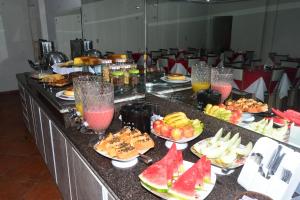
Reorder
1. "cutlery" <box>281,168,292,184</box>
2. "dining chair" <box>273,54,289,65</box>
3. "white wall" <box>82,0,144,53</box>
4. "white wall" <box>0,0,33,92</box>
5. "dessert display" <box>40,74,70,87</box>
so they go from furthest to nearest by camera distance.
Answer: "white wall" <box>0,0,33,92</box>
"white wall" <box>82,0,144,53</box>
"dessert display" <box>40,74,70,87</box>
"dining chair" <box>273,54,289,65</box>
"cutlery" <box>281,168,292,184</box>

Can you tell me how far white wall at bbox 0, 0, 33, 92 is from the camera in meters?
3.91

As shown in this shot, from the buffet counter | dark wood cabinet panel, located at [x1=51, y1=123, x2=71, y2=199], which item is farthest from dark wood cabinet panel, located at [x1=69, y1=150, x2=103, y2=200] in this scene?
dark wood cabinet panel, located at [x1=51, y1=123, x2=71, y2=199]

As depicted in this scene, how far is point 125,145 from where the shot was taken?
816 mm

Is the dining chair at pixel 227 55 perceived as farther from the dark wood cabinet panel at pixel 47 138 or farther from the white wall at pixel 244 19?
the dark wood cabinet panel at pixel 47 138

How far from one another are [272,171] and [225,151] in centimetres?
16

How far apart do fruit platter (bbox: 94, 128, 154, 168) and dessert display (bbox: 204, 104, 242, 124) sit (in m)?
0.30

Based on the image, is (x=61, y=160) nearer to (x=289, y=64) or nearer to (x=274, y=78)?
(x=274, y=78)

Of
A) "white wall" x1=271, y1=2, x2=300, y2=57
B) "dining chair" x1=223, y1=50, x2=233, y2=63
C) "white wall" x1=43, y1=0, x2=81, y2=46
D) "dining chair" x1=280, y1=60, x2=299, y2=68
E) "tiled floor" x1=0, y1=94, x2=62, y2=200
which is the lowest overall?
"tiled floor" x1=0, y1=94, x2=62, y2=200

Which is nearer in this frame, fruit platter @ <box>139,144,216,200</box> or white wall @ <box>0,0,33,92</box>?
fruit platter @ <box>139,144,216,200</box>

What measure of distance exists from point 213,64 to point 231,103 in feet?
0.67

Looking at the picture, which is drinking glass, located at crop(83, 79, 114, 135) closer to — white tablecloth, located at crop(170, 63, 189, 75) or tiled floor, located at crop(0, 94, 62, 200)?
white tablecloth, located at crop(170, 63, 189, 75)

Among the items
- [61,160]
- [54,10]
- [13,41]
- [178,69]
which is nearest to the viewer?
[61,160]


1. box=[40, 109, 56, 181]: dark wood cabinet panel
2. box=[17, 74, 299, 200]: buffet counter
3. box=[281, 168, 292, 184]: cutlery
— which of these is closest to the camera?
box=[281, 168, 292, 184]: cutlery

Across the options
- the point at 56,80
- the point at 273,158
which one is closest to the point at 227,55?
the point at 273,158
